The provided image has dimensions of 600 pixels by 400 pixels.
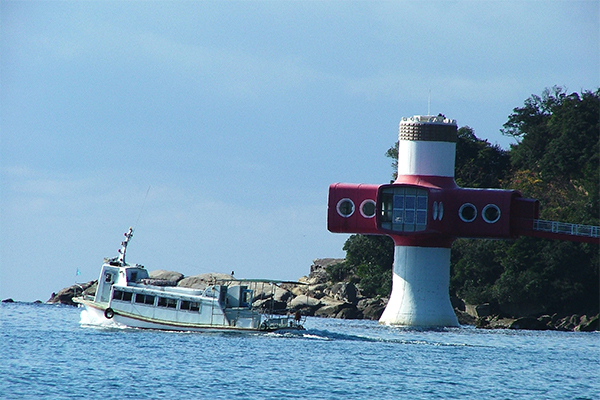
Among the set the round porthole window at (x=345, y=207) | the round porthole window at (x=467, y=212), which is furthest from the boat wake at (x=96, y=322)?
the round porthole window at (x=467, y=212)

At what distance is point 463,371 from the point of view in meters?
51.8

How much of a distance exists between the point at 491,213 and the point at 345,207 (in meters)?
11.3

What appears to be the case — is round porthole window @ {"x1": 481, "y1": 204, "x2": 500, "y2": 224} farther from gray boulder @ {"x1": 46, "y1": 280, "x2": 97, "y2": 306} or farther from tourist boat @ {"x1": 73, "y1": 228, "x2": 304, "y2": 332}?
gray boulder @ {"x1": 46, "y1": 280, "x2": 97, "y2": 306}

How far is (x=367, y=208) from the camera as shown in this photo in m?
81.4

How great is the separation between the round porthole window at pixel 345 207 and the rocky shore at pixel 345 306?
7.45m

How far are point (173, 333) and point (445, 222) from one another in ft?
80.7

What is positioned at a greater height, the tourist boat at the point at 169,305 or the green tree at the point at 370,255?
the green tree at the point at 370,255

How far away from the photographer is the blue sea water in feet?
144

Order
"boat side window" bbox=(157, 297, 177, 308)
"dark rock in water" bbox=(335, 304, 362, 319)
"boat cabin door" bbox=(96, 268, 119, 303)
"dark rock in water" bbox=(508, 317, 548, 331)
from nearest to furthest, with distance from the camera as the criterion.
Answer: "boat side window" bbox=(157, 297, 177, 308)
"boat cabin door" bbox=(96, 268, 119, 303)
"dark rock in water" bbox=(508, 317, 548, 331)
"dark rock in water" bbox=(335, 304, 362, 319)

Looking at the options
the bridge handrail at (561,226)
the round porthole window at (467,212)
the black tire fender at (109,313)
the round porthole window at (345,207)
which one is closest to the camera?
the black tire fender at (109,313)

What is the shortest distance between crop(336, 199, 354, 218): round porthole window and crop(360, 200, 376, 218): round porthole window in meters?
0.87

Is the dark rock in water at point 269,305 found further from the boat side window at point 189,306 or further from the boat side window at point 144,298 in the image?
the boat side window at point 189,306

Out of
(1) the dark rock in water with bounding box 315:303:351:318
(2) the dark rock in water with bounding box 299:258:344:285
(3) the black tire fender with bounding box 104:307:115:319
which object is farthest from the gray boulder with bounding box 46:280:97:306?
(3) the black tire fender with bounding box 104:307:115:319

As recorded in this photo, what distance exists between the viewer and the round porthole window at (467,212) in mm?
79750
